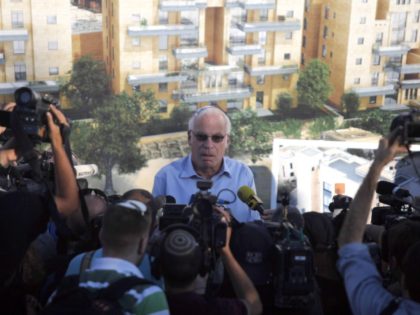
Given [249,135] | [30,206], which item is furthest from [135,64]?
[30,206]

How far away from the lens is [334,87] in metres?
16.8

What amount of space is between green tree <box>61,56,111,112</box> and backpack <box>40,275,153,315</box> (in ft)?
44.6

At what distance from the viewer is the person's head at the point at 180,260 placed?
1.87m

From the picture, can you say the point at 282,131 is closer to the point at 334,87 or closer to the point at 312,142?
the point at 334,87

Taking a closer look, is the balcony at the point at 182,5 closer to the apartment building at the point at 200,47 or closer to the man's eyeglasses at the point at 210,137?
the apartment building at the point at 200,47

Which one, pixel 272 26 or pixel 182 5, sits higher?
pixel 182 5

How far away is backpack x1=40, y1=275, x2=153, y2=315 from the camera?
1701mm

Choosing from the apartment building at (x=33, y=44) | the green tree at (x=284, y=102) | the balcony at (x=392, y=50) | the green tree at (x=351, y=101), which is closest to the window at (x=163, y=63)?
the apartment building at (x=33, y=44)

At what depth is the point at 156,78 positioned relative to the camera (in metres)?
15.4

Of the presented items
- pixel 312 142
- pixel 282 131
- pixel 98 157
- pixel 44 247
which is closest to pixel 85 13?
pixel 98 157

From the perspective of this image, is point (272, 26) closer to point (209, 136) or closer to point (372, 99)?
point (372, 99)

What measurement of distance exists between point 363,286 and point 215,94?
14.3 metres

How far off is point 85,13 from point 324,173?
7.94m

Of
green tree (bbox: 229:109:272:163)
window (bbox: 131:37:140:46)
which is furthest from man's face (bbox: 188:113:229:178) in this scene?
green tree (bbox: 229:109:272:163)
